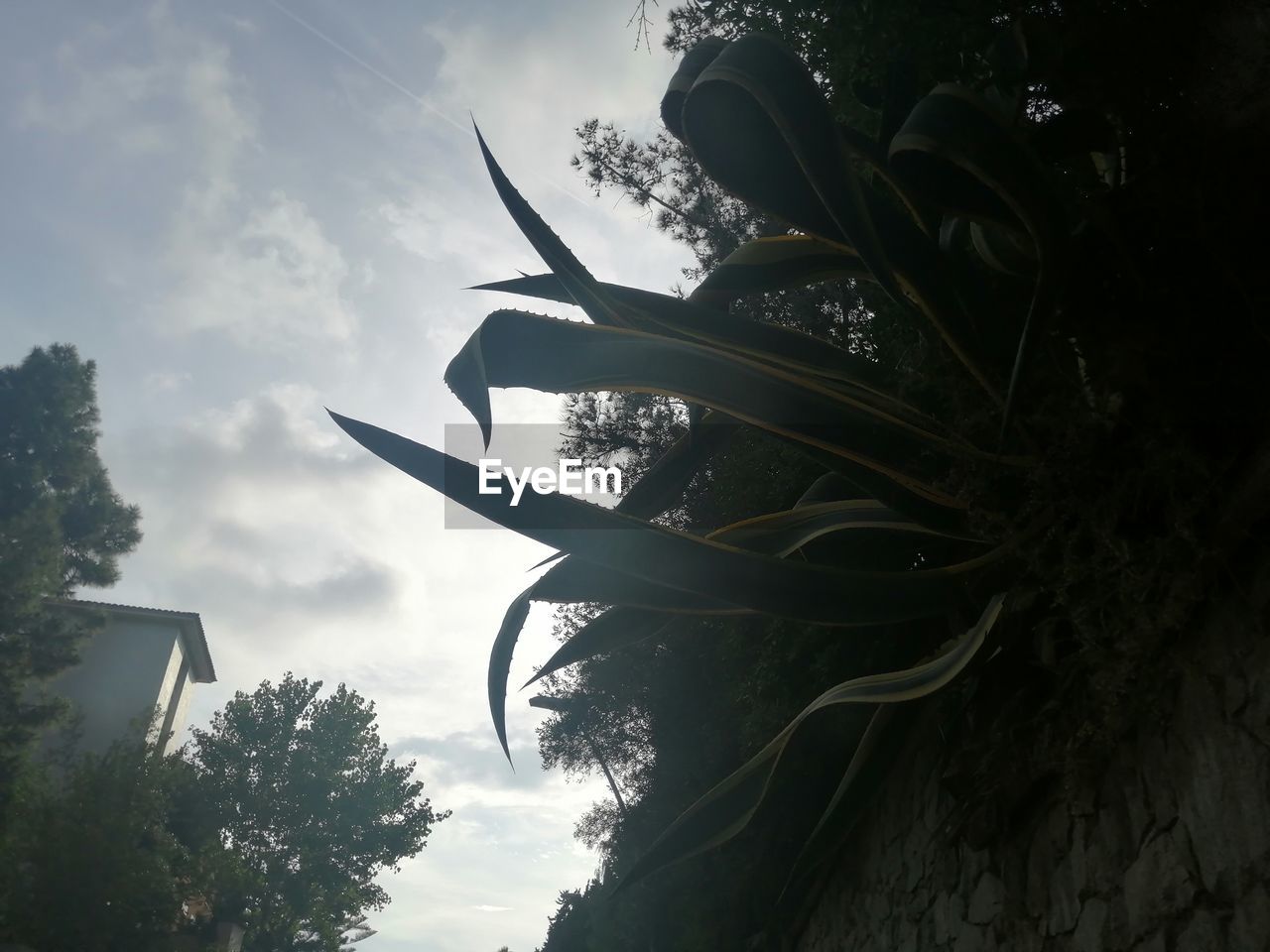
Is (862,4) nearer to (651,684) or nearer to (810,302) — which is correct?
(810,302)

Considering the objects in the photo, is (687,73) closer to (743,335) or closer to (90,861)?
(743,335)

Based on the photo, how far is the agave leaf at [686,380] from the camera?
5.42 feet

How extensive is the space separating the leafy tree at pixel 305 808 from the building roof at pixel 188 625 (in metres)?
1.20

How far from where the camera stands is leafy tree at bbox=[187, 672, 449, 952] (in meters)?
18.2

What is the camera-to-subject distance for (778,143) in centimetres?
150

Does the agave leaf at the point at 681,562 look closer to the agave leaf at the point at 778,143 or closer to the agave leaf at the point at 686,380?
the agave leaf at the point at 686,380

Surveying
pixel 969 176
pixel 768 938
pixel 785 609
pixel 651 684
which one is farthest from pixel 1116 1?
pixel 651 684

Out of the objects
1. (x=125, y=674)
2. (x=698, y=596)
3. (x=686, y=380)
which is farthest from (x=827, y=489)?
(x=125, y=674)

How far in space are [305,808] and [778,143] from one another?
21.8 m

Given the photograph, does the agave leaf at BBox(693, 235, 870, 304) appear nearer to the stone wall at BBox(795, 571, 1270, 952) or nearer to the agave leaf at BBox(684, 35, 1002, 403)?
the agave leaf at BBox(684, 35, 1002, 403)

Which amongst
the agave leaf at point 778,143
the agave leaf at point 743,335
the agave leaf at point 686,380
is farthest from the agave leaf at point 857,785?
the agave leaf at point 778,143

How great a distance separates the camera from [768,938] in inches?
130

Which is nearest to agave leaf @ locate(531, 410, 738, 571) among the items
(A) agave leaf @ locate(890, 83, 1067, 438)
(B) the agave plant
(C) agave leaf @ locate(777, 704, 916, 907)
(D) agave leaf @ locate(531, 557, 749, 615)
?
(B) the agave plant

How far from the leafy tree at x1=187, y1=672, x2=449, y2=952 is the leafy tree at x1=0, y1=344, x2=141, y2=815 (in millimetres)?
5002
